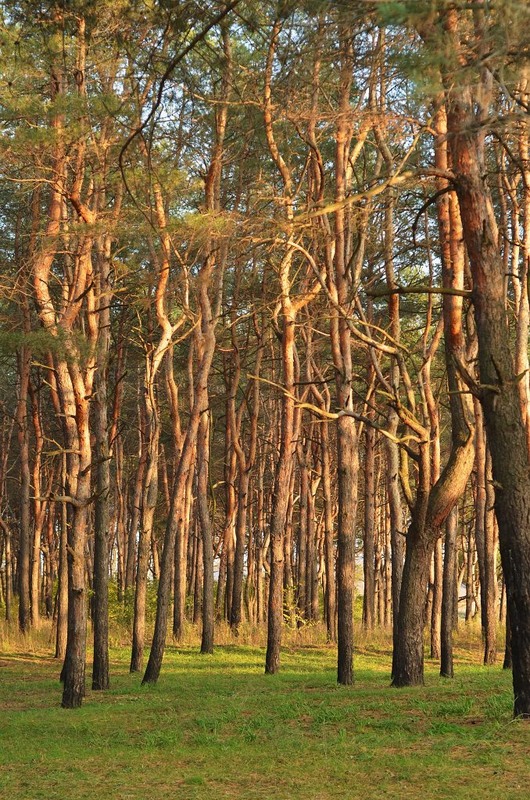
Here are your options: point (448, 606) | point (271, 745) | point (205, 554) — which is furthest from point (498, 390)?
point (205, 554)

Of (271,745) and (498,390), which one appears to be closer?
(498,390)

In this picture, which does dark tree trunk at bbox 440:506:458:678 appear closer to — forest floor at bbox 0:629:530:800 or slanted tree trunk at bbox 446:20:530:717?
forest floor at bbox 0:629:530:800

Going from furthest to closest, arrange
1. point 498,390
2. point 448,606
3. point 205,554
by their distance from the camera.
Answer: point 205,554
point 448,606
point 498,390

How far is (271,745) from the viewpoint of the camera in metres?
9.73

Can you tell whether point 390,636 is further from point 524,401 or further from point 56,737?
point 56,737

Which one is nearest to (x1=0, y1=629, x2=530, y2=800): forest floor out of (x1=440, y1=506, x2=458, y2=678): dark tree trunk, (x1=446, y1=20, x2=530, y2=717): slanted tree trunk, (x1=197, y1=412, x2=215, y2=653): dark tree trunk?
(x1=446, y1=20, x2=530, y2=717): slanted tree trunk

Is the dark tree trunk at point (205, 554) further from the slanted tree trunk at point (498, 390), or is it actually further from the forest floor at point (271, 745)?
the slanted tree trunk at point (498, 390)

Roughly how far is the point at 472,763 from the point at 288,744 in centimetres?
219

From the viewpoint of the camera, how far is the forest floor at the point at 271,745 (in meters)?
7.93

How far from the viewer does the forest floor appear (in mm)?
7926

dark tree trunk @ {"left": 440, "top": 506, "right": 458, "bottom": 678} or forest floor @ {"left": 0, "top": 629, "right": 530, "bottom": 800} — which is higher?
dark tree trunk @ {"left": 440, "top": 506, "right": 458, "bottom": 678}

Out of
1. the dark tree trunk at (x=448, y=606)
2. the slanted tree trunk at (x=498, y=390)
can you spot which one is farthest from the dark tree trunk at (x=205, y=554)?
the slanted tree trunk at (x=498, y=390)

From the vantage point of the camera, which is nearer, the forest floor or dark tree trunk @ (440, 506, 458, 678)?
the forest floor

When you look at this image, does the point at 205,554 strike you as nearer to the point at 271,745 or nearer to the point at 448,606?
the point at 448,606
